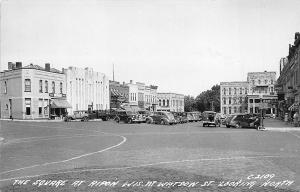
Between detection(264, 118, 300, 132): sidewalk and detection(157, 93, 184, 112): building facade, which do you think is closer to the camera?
detection(264, 118, 300, 132): sidewalk

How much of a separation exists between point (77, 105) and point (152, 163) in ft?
172

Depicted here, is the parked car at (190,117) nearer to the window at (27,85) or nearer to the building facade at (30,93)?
the building facade at (30,93)

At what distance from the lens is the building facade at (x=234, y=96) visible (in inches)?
4343

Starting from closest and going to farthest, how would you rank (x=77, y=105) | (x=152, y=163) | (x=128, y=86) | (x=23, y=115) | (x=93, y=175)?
(x=93, y=175)
(x=152, y=163)
(x=23, y=115)
(x=77, y=105)
(x=128, y=86)

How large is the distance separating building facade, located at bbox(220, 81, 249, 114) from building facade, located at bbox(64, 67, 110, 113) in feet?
167

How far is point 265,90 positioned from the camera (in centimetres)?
10588

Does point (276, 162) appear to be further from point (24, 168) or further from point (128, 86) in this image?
point (128, 86)

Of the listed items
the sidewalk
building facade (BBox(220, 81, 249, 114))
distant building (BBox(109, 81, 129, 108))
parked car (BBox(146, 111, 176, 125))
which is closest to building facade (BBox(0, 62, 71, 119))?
distant building (BBox(109, 81, 129, 108))

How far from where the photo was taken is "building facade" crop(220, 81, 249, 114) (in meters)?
110

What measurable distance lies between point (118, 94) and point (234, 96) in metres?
48.4

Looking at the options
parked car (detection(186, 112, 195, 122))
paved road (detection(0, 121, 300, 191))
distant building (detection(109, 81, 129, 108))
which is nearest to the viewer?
paved road (detection(0, 121, 300, 191))

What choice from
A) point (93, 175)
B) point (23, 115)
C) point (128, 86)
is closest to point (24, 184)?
point (93, 175)

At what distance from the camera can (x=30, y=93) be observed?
5281cm

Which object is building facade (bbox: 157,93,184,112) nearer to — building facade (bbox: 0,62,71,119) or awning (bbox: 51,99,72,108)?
awning (bbox: 51,99,72,108)
